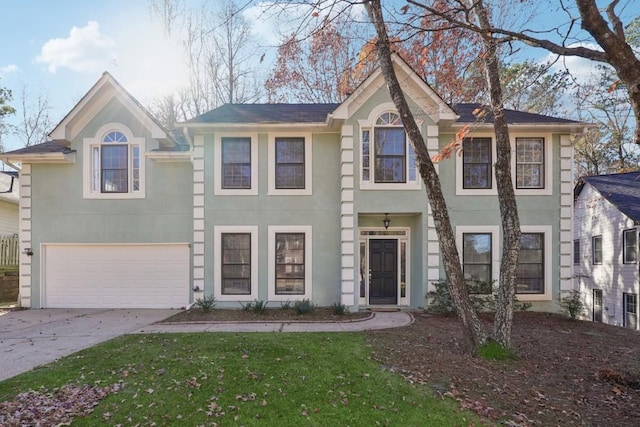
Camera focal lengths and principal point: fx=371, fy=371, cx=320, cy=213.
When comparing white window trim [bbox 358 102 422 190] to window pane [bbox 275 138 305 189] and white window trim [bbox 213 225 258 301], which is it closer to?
window pane [bbox 275 138 305 189]

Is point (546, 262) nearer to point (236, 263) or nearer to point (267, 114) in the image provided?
point (236, 263)

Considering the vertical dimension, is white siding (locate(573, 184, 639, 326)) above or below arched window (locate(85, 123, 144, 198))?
below

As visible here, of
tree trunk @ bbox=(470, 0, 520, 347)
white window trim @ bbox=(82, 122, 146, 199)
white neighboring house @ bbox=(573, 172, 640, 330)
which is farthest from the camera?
white neighboring house @ bbox=(573, 172, 640, 330)

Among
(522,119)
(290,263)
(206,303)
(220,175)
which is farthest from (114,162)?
(522,119)

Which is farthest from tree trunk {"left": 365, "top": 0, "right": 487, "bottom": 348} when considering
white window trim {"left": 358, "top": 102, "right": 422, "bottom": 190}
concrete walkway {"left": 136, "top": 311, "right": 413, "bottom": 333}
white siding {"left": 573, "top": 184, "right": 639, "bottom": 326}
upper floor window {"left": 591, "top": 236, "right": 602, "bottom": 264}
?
upper floor window {"left": 591, "top": 236, "right": 602, "bottom": 264}

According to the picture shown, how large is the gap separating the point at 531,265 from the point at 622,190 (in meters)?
7.89

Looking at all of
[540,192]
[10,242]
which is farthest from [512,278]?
[10,242]

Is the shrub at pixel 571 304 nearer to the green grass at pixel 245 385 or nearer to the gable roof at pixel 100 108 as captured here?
the green grass at pixel 245 385

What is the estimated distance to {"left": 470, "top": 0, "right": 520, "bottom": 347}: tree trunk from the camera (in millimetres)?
6367

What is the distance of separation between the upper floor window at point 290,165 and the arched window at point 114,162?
165 inches

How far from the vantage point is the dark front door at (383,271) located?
458 inches

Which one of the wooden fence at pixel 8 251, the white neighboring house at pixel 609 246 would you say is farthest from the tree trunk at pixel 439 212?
the wooden fence at pixel 8 251

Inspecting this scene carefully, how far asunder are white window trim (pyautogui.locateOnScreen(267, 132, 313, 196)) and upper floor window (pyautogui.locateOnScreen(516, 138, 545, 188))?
6242mm

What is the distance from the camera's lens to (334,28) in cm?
807
